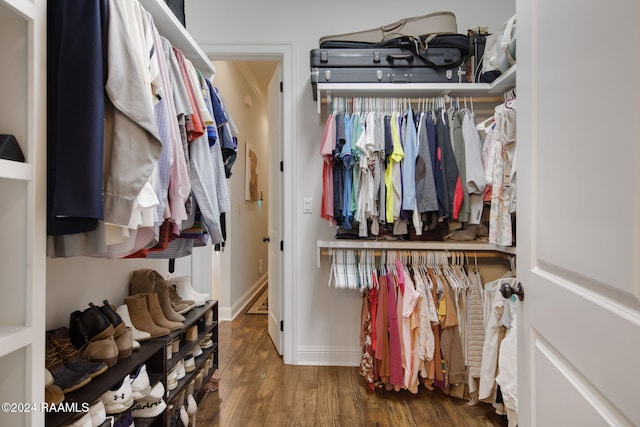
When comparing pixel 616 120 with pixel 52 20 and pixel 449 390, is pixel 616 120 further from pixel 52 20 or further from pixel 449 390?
pixel 449 390

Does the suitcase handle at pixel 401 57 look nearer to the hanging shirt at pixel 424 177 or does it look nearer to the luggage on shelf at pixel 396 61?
the luggage on shelf at pixel 396 61

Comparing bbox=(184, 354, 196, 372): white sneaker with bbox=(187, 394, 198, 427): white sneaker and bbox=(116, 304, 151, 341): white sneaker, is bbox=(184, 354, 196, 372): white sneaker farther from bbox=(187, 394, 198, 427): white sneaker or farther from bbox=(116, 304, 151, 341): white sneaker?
bbox=(116, 304, 151, 341): white sneaker

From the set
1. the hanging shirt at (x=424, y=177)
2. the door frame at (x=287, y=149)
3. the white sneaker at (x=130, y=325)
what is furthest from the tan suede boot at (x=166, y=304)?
the hanging shirt at (x=424, y=177)

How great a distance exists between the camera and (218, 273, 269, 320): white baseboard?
3260 millimetres

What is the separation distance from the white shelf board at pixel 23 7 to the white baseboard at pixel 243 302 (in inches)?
115

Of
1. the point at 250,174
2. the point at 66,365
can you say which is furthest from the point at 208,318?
the point at 250,174

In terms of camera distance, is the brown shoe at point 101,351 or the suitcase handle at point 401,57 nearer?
the brown shoe at point 101,351

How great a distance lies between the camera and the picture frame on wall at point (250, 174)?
3.76 m

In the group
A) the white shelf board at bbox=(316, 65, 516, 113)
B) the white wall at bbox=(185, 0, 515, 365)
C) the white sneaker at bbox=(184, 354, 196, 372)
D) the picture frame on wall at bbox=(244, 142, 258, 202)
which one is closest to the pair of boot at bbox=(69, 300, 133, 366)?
the white sneaker at bbox=(184, 354, 196, 372)

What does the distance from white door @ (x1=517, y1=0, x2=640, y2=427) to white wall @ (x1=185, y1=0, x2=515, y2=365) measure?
1532 mm

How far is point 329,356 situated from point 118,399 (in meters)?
1.49

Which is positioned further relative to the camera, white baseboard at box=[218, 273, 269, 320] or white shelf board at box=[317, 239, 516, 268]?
white baseboard at box=[218, 273, 269, 320]

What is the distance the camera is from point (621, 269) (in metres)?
0.55

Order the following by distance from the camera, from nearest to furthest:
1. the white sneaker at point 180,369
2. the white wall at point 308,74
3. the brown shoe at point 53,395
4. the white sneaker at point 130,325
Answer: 1. the brown shoe at point 53,395
2. the white sneaker at point 130,325
3. the white sneaker at point 180,369
4. the white wall at point 308,74
